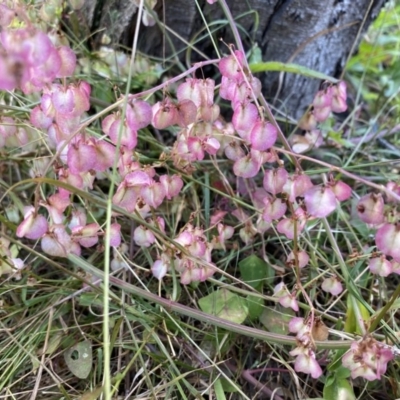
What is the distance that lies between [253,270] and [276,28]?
0.49 m

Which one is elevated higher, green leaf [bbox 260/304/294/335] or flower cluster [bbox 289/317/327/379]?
flower cluster [bbox 289/317/327/379]

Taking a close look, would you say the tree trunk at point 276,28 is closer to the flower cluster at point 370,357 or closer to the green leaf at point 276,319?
the green leaf at point 276,319

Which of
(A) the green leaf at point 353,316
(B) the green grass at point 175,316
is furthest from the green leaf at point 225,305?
(A) the green leaf at point 353,316

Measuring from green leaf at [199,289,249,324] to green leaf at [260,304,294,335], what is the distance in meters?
0.04

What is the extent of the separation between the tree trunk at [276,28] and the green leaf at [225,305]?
0.42m

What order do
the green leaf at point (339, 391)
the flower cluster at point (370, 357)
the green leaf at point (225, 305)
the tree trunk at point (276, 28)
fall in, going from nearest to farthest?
the flower cluster at point (370, 357)
the green leaf at point (339, 391)
the green leaf at point (225, 305)
the tree trunk at point (276, 28)

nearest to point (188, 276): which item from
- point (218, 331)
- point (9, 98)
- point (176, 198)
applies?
point (218, 331)

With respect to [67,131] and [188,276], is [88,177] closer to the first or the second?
[67,131]

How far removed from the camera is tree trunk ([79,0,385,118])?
102 cm

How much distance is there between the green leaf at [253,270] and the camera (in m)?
0.86

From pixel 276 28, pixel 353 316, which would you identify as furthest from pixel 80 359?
pixel 276 28

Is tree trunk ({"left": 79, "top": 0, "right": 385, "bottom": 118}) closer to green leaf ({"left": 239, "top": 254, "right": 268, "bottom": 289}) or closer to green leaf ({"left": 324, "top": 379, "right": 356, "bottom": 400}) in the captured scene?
green leaf ({"left": 239, "top": 254, "right": 268, "bottom": 289})

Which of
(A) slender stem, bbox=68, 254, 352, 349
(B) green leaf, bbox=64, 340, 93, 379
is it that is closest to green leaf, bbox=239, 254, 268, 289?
(A) slender stem, bbox=68, 254, 352, 349

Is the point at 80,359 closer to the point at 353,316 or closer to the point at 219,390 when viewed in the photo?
the point at 219,390
